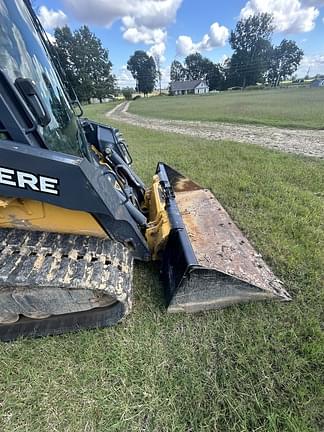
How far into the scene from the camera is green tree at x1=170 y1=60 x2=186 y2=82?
105500 mm

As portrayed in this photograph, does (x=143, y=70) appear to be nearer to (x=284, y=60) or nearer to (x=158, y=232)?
(x=284, y=60)

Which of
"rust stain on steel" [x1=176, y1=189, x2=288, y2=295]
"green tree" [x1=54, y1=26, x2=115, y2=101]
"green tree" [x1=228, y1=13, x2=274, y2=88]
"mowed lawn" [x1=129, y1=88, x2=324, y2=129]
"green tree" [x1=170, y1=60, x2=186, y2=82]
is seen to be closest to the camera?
"rust stain on steel" [x1=176, y1=189, x2=288, y2=295]

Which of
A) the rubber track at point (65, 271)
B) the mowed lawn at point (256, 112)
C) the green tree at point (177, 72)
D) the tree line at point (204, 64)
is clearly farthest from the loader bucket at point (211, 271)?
the green tree at point (177, 72)

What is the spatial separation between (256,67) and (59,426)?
93258mm

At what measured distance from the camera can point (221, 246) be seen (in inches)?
108

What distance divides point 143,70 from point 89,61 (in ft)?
101

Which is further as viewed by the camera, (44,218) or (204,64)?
(204,64)

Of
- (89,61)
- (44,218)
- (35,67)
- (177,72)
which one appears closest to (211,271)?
(44,218)

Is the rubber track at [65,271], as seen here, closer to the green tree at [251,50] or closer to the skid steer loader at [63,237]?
the skid steer loader at [63,237]

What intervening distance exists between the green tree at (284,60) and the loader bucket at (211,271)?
98.5m

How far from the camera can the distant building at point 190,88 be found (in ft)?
289

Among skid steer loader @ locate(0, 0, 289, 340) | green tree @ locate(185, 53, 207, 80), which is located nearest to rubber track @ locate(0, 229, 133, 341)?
skid steer loader @ locate(0, 0, 289, 340)

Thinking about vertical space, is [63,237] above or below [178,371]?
above

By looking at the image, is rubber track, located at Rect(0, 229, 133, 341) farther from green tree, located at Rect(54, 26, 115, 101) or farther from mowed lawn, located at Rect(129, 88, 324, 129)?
green tree, located at Rect(54, 26, 115, 101)
